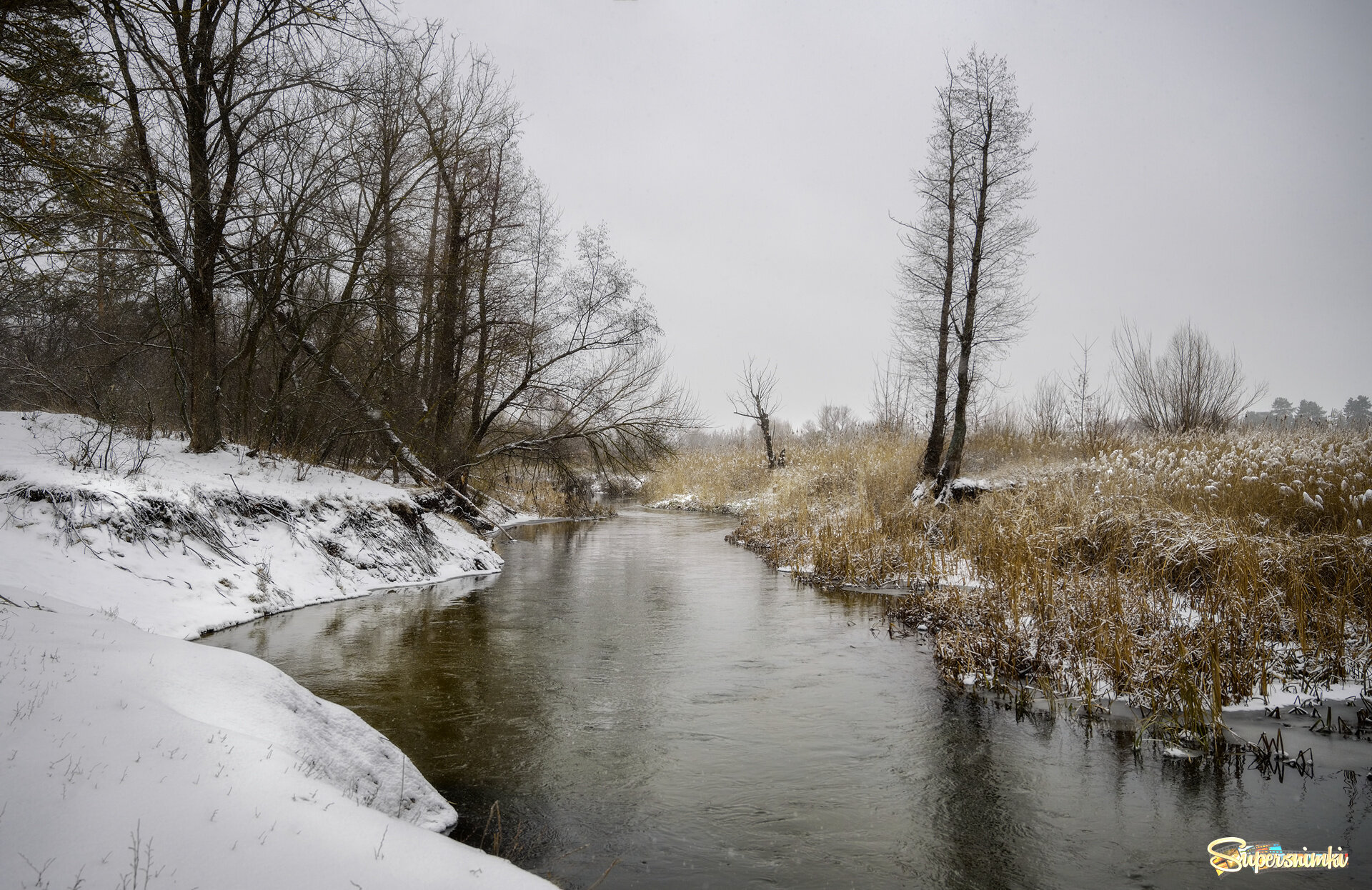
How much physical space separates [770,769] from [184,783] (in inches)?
130

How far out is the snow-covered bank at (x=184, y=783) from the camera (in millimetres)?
1948

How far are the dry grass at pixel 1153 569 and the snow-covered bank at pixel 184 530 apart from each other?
7324 mm

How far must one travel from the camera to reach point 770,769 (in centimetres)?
453

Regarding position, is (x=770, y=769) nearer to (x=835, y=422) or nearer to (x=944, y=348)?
(x=944, y=348)

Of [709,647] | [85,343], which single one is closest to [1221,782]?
[709,647]

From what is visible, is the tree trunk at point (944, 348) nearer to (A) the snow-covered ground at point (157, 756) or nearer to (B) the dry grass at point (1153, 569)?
(B) the dry grass at point (1153, 569)

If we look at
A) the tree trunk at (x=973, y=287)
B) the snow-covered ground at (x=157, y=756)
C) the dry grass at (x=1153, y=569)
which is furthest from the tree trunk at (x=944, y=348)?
the snow-covered ground at (x=157, y=756)

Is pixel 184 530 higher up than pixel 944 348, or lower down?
lower down

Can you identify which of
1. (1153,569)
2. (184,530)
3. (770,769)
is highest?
(1153,569)

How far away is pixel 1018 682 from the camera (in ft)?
20.0

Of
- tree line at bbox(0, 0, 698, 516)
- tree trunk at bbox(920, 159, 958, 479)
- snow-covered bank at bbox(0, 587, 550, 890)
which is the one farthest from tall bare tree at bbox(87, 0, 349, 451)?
tree trunk at bbox(920, 159, 958, 479)

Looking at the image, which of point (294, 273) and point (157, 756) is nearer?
point (157, 756)

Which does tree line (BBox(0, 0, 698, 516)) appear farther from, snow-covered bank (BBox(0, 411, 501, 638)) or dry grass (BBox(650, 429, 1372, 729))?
dry grass (BBox(650, 429, 1372, 729))

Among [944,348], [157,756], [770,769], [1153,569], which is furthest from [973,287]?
[157,756]
